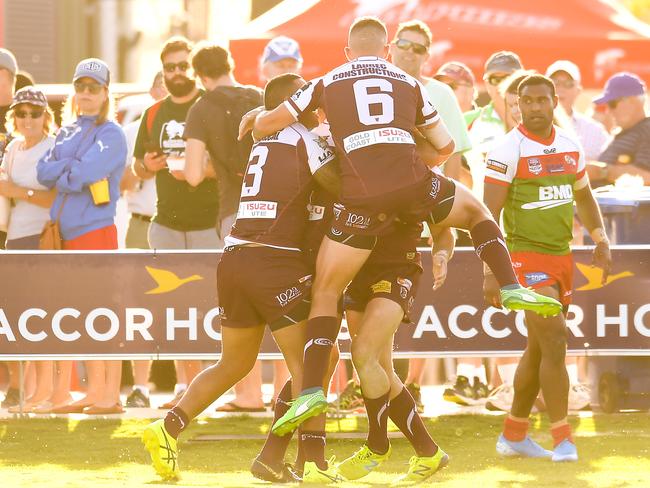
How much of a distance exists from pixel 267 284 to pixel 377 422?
853 millimetres

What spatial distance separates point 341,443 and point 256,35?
7888mm

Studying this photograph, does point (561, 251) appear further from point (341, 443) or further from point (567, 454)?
point (341, 443)

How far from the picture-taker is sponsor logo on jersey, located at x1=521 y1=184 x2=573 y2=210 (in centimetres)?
873

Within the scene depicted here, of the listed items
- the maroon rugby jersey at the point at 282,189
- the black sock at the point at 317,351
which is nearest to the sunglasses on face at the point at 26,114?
the maroon rugby jersey at the point at 282,189

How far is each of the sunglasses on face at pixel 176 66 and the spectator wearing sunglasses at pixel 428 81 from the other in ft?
4.89

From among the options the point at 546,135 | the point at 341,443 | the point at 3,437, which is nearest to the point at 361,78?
the point at 546,135

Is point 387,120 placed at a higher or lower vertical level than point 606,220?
higher

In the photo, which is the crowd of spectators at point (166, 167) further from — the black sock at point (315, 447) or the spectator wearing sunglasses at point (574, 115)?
the black sock at point (315, 447)

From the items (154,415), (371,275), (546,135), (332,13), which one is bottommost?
(154,415)

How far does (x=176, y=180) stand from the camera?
10.8 meters

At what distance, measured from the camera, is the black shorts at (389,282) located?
305 inches

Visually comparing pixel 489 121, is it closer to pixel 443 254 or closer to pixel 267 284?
pixel 443 254

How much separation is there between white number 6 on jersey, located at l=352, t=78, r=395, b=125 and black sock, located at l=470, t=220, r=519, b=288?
2.34ft

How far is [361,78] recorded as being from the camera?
7.60m
